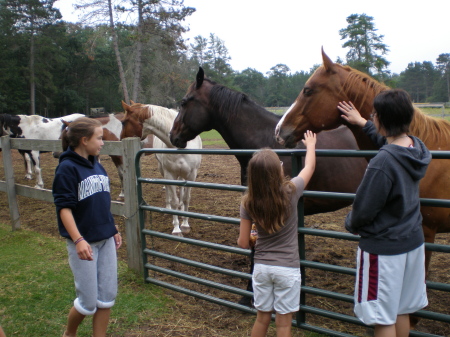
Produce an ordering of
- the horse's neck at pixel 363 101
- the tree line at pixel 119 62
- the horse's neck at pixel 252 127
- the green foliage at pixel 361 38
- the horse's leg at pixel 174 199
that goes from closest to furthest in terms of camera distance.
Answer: the horse's neck at pixel 363 101
the horse's neck at pixel 252 127
the horse's leg at pixel 174 199
the tree line at pixel 119 62
the green foliage at pixel 361 38

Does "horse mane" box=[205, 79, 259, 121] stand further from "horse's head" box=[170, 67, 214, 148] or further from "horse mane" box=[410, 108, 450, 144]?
"horse mane" box=[410, 108, 450, 144]

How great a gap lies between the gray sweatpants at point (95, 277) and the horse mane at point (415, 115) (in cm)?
193

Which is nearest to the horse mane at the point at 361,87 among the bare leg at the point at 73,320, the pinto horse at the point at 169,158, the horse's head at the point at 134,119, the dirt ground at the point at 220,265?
the dirt ground at the point at 220,265

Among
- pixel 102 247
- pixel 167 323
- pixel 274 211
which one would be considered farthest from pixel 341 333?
pixel 102 247

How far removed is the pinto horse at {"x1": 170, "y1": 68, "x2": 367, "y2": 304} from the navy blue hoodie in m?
1.32

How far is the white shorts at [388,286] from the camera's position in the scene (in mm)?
1620

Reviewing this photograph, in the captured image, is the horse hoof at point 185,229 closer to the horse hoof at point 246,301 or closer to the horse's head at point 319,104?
the horse hoof at point 246,301

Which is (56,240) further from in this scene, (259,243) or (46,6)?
(46,6)

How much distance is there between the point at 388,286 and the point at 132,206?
98.3 inches

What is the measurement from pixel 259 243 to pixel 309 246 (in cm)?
258

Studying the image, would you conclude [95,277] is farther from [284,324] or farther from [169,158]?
[169,158]

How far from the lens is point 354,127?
2.40m

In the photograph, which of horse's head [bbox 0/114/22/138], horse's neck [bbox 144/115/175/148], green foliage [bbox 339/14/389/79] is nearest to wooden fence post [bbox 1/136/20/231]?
horse's neck [bbox 144/115/175/148]

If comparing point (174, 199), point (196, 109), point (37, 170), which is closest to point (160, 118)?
point (174, 199)
